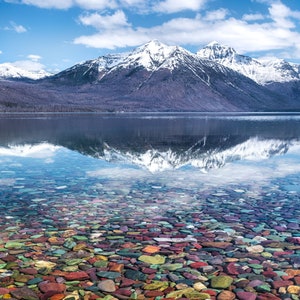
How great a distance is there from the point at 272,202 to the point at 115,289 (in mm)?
8394

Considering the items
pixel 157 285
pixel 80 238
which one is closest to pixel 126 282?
pixel 157 285

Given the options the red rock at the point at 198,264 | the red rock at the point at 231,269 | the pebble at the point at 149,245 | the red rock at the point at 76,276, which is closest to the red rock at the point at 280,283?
the pebble at the point at 149,245

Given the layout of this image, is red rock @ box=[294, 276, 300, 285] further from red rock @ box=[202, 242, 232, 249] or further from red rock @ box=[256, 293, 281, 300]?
red rock @ box=[202, 242, 232, 249]

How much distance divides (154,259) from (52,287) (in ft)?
7.68

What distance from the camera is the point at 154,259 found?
9328 millimetres

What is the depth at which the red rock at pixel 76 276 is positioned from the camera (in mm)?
8326

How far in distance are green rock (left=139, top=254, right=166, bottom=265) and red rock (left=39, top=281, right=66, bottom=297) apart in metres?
1.94

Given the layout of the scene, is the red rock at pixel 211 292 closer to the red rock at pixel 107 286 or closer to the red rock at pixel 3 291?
the red rock at pixel 107 286

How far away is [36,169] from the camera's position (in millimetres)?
22375

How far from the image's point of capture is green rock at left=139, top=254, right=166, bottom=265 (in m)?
9.16

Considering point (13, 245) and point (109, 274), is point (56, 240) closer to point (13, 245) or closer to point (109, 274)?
point (13, 245)

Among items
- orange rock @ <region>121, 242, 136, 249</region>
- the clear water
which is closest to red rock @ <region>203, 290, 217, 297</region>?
orange rock @ <region>121, 242, 136, 249</region>

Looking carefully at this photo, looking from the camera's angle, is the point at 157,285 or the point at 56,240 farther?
the point at 56,240

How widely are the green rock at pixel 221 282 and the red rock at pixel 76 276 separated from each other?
7.90ft
